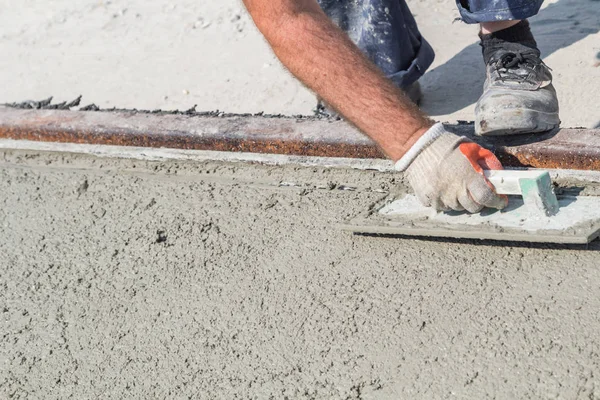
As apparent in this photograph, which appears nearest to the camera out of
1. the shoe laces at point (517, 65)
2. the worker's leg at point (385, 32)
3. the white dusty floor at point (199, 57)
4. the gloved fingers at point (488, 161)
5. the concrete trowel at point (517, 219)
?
the concrete trowel at point (517, 219)

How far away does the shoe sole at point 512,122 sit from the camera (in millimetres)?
2133

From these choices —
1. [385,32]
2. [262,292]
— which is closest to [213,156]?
[262,292]

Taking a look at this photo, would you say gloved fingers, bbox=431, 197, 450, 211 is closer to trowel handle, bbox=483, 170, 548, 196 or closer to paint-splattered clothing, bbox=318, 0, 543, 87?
trowel handle, bbox=483, 170, 548, 196

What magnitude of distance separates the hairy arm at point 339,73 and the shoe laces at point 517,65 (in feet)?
1.87

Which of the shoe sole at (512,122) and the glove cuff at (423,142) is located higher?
the glove cuff at (423,142)

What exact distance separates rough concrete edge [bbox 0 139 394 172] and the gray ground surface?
5 cm

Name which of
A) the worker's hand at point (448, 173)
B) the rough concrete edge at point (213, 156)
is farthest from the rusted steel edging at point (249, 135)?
the worker's hand at point (448, 173)

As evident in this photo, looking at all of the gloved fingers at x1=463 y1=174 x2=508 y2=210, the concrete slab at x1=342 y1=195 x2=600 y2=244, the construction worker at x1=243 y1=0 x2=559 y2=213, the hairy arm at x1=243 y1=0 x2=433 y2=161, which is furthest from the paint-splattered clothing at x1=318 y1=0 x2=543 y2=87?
the gloved fingers at x1=463 y1=174 x2=508 y2=210

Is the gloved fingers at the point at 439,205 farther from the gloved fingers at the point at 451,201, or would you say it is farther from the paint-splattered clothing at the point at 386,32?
the paint-splattered clothing at the point at 386,32

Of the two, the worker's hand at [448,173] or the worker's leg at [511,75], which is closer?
the worker's hand at [448,173]

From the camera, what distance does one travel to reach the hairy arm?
186 centimetres

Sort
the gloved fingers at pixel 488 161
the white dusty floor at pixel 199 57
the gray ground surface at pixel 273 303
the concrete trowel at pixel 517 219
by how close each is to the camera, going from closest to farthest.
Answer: the gray ground surface at pixel 273 303 → the concrete trowel at pixel 517 219 → the gloved fingers at pixel 488 161 → the white dusty floor at pixel 199 57

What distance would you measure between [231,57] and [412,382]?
7.14ft

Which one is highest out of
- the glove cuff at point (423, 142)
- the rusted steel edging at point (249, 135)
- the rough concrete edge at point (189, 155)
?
the glove cuff at point (423, 142)
